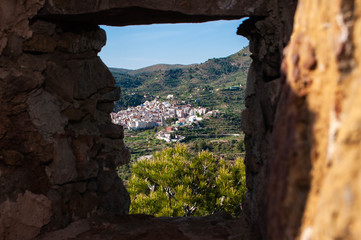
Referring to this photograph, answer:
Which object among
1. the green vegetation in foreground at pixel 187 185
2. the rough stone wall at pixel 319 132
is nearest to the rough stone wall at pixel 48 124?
the rough stone wall at pixel 319 132

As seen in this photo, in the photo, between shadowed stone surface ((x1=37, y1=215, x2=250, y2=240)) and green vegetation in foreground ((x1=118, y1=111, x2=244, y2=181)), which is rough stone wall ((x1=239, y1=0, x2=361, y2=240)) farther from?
green vegetation in foreground ((x1=118, y1=111, x2=244, y2=181))

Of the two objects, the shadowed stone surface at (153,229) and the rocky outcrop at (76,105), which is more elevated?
the rocky outcrop at (76,105)

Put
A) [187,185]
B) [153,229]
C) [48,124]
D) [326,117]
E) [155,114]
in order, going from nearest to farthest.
Answer: [326,117] → [48,124] → [153,229] → [187,185] → [155,114]

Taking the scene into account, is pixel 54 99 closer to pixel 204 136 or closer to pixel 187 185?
pixel 187 185

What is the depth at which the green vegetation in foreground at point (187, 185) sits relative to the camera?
24.5 ft

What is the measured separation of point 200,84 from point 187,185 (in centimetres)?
3468

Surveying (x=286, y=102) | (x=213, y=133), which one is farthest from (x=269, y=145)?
(x=213, y=133)

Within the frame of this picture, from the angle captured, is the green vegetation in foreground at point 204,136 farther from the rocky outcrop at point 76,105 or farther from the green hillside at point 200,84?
the rocky outcrop at point 76,105

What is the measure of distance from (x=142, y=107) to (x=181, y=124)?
19.0 feet

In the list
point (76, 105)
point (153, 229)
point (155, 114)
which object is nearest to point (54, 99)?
point (76, 105)

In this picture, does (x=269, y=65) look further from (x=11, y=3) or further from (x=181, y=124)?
(x=181, y=124)

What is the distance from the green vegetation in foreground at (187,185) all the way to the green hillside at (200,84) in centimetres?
2483

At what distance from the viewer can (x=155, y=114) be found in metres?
34.8

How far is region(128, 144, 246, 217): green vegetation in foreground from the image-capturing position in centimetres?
746
